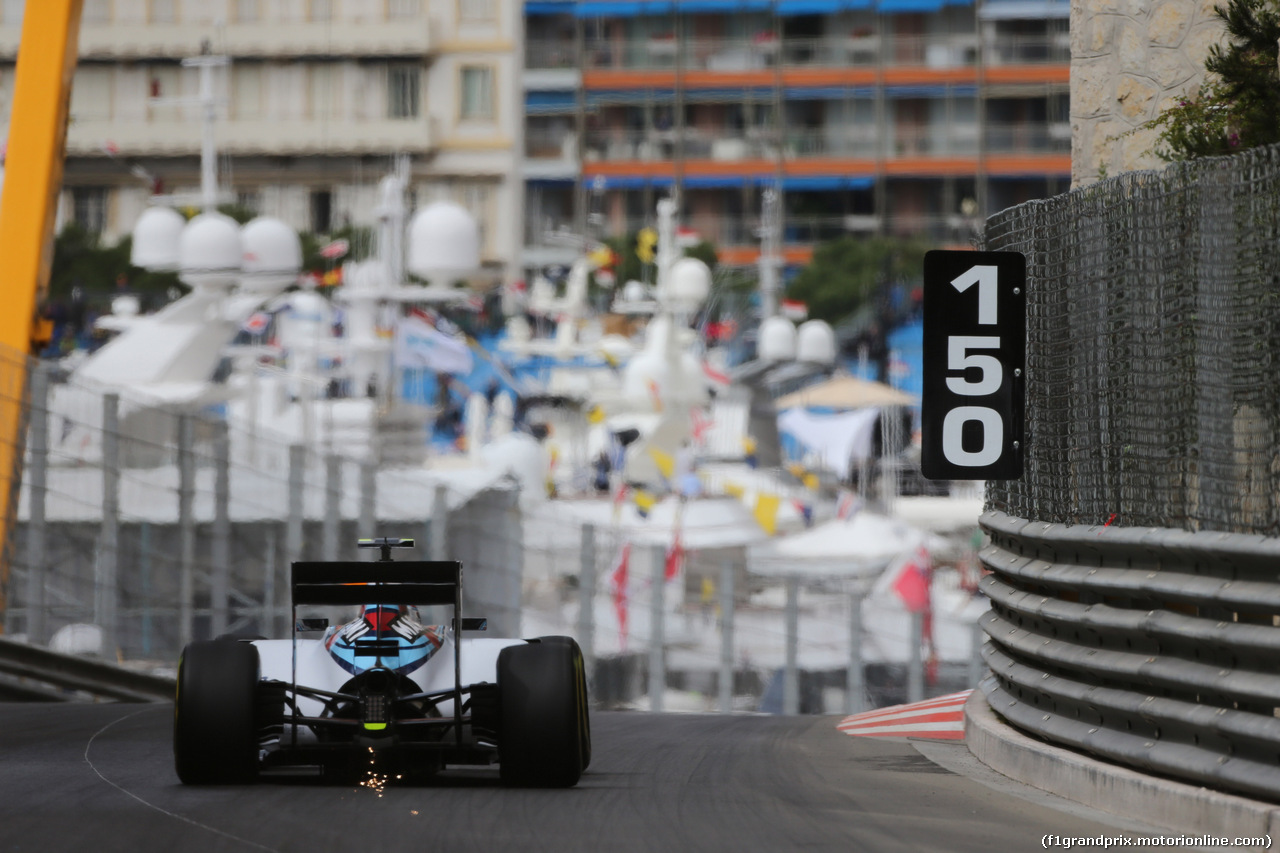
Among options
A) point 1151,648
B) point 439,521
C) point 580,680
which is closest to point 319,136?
point 439,521

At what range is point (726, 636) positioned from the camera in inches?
688

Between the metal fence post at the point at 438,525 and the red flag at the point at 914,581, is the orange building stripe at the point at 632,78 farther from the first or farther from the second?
the metal fence post at the point at 438,525

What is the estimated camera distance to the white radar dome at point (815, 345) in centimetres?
4369

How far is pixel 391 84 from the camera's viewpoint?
60.3 m

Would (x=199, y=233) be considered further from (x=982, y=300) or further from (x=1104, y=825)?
(x=1104, y=825)

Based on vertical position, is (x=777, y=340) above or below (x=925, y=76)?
below

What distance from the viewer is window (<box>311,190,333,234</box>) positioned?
61.1 m

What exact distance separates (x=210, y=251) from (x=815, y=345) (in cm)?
1854

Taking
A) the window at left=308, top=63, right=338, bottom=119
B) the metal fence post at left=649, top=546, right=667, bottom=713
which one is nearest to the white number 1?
the metal fence post at left=649, top=546, right=667, bottom=713

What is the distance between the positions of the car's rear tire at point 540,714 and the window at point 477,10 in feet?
182

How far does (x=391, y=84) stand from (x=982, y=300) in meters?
53.5

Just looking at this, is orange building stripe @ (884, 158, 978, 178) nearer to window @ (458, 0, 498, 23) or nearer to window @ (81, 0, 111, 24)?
window @ (458, 0, 498, 23)

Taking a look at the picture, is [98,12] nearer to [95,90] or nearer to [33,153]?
[95,90]

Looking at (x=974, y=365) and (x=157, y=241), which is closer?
(x=974, y=365)
